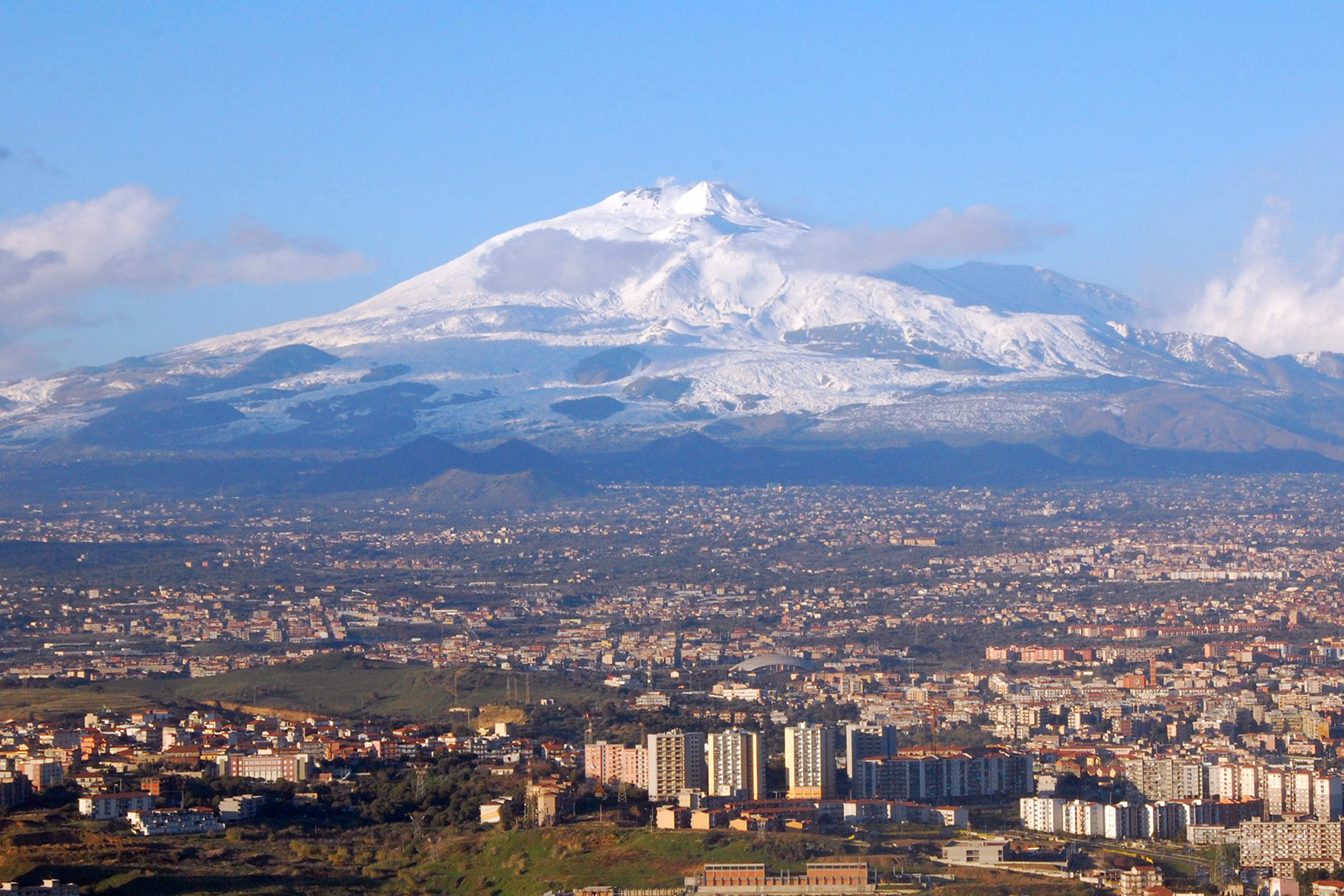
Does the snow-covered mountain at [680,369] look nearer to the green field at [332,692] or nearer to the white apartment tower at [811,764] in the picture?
the green field at [332,692]

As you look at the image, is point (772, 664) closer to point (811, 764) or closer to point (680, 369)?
point (811, 764)

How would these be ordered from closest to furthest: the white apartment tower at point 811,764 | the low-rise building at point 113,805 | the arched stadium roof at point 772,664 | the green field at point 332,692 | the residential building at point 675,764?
the low-rise building at point 113,805, the residential building at point 675,764, the white apartment tower at point 811,764, the green field at point 332,692, the arched stadium roof at point 772,664

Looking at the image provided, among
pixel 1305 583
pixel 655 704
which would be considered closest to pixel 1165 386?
pixel 1305 583

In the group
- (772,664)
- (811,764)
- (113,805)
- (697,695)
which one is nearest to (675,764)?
(811,764)

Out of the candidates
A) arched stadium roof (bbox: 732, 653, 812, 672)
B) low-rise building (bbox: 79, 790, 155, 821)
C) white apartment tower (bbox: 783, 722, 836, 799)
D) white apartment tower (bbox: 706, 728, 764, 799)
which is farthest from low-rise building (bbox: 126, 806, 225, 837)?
arched stadium roof (bbox: 732, 653, 812, 672)

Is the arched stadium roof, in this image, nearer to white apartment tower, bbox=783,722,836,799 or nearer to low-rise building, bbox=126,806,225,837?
white apartment tower, bbox=783,722,836,799

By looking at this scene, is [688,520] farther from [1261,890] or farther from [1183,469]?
[1261,890]

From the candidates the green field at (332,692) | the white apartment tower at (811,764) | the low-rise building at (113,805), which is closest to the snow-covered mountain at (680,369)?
the green field at (332,692)
